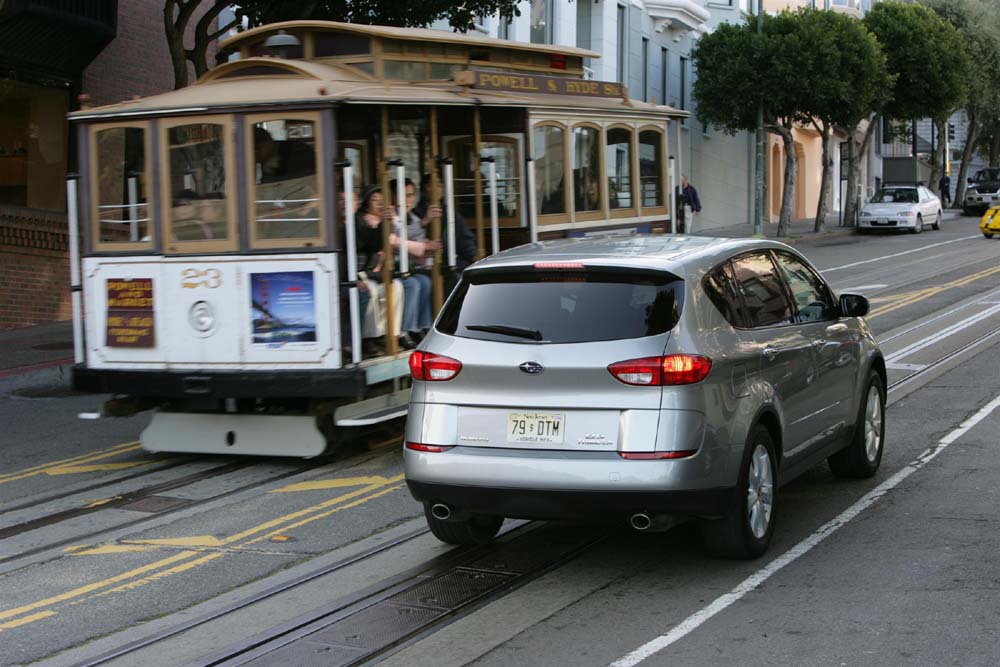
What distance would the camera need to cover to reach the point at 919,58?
154ft

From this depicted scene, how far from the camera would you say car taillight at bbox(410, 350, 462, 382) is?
663 cm

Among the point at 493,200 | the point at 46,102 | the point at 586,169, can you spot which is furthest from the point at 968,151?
the point at 493,200

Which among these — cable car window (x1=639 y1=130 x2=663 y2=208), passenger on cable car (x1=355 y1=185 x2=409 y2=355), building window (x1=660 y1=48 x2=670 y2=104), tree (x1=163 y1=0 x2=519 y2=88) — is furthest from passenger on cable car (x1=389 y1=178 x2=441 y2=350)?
building window (x1=660 y1=48 x2=670 y2=104)

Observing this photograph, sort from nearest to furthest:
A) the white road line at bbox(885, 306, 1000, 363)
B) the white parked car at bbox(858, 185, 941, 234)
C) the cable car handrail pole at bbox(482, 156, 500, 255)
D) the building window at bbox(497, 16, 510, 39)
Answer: the cable car handrail pole at bbox(482, 156, 500, 255) → the white road line at bbox(885, 306, 1000, 363) → the building window at bbox(497, 16, 510, 39) → the white parked car at bbox(858, 185, 941, 234)

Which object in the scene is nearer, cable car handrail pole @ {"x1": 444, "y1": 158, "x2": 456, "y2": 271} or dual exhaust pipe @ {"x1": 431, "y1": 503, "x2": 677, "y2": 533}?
dual exhaust pipe @ {"x1": 431, "y1": 503, "x2": 677, "y2": 533}

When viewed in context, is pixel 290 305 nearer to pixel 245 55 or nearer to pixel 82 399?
pixel 245 55

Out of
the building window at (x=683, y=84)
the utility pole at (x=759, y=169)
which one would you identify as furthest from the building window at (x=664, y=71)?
the utility pole at (x=759, y=169)

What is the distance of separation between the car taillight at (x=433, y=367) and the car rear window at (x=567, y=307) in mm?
170

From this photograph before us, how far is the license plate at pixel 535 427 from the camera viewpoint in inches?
250

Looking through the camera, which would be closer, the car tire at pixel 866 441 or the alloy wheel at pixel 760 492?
the alloy wheel at pixel 760 492

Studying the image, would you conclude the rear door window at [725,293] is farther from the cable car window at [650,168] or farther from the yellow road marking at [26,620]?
the cable car window at [650,168]

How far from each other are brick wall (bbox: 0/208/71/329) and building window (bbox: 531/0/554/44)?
16369mm

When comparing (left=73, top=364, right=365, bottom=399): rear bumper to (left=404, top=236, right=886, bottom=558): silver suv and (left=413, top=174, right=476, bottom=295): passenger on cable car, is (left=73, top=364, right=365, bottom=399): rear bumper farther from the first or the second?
(left=404, top=236, right=886, bottom=558): silver suv

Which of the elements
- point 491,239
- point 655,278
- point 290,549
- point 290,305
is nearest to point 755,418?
point 655,278
